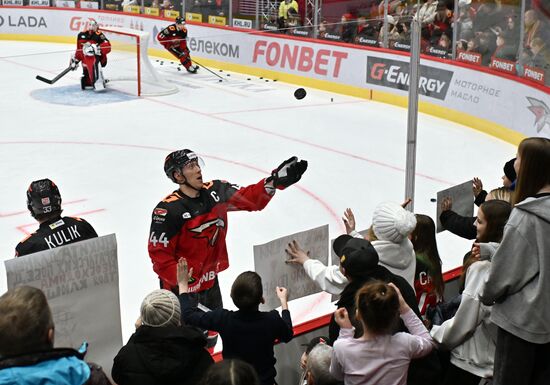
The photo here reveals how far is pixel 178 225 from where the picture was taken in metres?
3.72

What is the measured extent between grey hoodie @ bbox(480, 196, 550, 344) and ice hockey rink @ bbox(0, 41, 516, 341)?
5.52ft

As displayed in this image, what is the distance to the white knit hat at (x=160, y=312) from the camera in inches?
100

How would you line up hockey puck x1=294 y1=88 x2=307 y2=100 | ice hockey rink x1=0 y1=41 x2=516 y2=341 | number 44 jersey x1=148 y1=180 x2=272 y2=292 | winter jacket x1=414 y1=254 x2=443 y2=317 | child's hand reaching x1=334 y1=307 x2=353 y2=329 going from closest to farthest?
child's hand reaching x1=334 y1=307 x2=353 y2=329, winter jacket x1=414 y1=254 x2=443 y2=317, number 44 jersey x1=148 y1=180 x2=272 y2=292, ice hockey rink x1=0 y1=41 x2=516 y2=341, hockey puck x1=294 y1=88 x2=307 y2=100

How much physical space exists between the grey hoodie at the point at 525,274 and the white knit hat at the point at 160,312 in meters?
1.02

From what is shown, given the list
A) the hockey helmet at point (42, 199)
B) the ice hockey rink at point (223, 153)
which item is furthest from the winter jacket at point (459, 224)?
the hockey helmet at point (42, 199)

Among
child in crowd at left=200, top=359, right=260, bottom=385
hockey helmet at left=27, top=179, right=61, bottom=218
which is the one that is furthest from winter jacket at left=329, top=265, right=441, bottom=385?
hockey helmet at left=27, top=179, right=61, bottom=218

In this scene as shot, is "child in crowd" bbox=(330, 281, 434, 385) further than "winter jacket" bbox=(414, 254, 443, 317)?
No

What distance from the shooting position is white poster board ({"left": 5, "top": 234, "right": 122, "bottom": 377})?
2879 millimetres

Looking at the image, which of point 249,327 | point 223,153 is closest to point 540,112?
point 223,153

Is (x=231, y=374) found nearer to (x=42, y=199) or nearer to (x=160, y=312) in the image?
(x=160, y=312)

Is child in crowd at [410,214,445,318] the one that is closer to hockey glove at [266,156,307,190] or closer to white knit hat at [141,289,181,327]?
hockey glove at [266,156,307,190]

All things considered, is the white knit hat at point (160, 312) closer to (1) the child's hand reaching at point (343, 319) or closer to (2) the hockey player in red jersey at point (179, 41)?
(1) the child's hand reaching at point (343, 319)

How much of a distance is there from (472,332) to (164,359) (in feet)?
3.78

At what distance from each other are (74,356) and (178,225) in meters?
1.67
